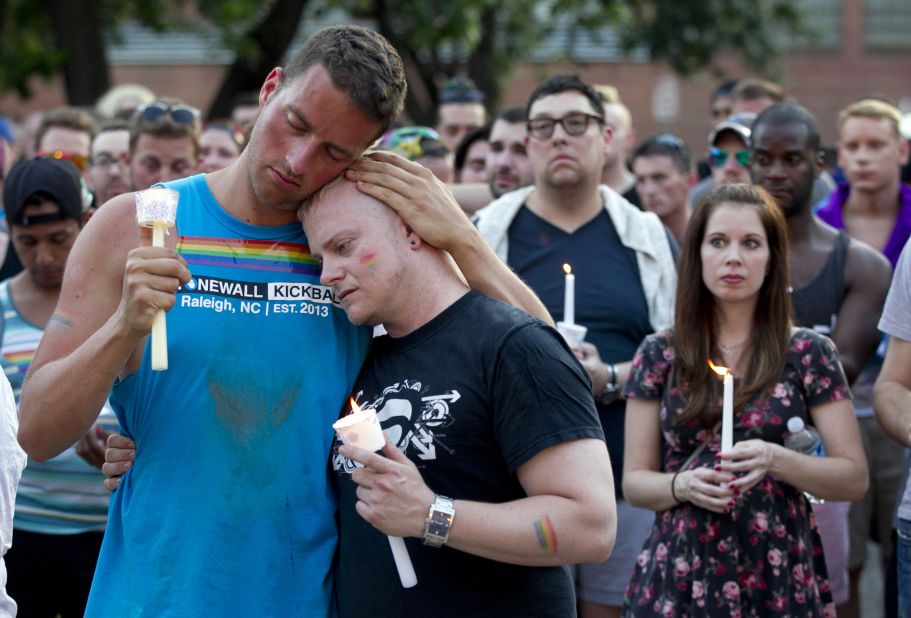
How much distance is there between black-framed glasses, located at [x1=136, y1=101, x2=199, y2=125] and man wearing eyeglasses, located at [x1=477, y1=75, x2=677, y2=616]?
1.69 m

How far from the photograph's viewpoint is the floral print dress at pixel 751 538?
13.2 ft

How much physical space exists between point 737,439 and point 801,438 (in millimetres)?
222

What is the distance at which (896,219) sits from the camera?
6117mm

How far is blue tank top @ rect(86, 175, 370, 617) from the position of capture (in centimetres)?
286

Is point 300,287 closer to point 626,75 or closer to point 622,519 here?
point 622,519

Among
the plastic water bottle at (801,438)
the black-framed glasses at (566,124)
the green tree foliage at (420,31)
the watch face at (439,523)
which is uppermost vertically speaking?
the black-framed glasses at (566,124)

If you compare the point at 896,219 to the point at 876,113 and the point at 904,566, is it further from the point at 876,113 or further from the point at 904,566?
the point at 904,566

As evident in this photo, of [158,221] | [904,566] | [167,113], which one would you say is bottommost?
[904,566]

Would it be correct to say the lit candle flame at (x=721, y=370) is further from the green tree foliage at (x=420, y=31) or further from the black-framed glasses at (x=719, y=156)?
the green tree foliage at (x=420, y=31)

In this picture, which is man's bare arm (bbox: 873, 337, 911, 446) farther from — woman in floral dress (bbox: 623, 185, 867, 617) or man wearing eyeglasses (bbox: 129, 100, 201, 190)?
man wearing eyeglasses (bbox: 129, 100, 201, 190)

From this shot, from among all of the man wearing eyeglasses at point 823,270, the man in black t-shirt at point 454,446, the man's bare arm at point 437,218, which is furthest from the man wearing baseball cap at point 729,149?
the man in black t-shirt at point 454,446

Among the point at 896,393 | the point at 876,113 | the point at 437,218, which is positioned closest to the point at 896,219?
the point at 876,113

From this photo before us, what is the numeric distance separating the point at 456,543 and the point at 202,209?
40.1 inches

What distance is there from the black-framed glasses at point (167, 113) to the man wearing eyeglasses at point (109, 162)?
1.47ft
